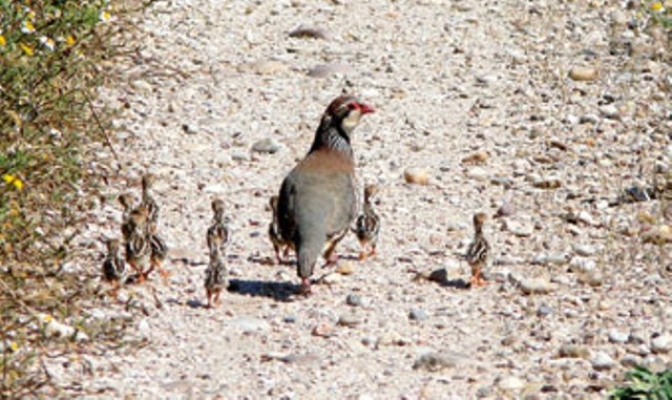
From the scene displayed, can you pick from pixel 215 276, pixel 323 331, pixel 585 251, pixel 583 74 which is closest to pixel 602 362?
pixel 323 331

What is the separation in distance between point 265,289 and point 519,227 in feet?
7.71

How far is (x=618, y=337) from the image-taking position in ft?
33.6

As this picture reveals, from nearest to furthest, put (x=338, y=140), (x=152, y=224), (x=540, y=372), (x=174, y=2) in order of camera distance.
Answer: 1. (x=540, y=372)
2. (x=152, y=224)
3. (x=338, y=140)
4. (x=174, y=2)

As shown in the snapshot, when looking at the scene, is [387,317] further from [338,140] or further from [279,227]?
[338,140]

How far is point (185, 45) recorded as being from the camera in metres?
16.8

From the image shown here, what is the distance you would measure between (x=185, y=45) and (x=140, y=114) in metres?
2.07

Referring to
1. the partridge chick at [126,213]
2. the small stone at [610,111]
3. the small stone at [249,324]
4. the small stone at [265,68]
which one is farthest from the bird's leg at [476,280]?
the small stone at [265,68]

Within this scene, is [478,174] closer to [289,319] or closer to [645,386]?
[289,319]

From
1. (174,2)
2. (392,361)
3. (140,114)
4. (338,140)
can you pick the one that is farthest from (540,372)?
(174,2)

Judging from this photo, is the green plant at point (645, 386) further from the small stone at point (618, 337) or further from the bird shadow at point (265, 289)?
the bird shadow at point (265, 289)

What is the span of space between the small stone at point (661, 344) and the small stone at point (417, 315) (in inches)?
65.2

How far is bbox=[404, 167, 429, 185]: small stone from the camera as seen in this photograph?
13.7m

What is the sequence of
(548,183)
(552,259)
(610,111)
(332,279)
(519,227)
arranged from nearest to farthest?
1. (332,279)
2. (552,259)
3. (519,227)
4. (548,183)
5. (610,111)

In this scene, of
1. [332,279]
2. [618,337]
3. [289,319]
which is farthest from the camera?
[332,279]
